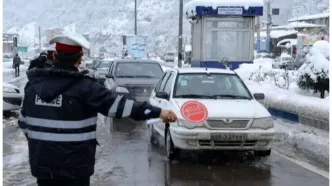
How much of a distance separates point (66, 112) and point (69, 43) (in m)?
0.46

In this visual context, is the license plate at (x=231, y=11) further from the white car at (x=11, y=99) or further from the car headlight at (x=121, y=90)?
the white car at (x=11, y=99)

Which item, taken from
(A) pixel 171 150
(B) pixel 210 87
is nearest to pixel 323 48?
(B) pixel 210 87

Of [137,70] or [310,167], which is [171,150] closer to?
[310,167]

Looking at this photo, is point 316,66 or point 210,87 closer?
point 210,87

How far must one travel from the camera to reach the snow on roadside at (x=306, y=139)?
28.5 feet

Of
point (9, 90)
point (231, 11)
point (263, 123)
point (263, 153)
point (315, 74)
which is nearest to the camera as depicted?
point (263, 123)

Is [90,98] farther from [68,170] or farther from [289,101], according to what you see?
[289,101]

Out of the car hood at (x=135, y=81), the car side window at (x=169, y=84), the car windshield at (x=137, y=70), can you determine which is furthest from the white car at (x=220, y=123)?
the car windshield at (x=137, y=70)

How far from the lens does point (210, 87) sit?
8.92 m

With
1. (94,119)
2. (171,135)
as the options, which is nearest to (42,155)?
(94,119)

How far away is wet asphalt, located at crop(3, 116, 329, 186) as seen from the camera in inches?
270

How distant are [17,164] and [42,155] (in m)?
4.53

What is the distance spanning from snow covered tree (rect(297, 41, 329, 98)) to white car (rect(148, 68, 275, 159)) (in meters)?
3.43

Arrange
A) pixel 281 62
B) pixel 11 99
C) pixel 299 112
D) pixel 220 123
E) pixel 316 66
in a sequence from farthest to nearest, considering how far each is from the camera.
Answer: pixel 281 62
pixel 11 99
pixel 316 66
pixel 299 112
pixel 220 123
